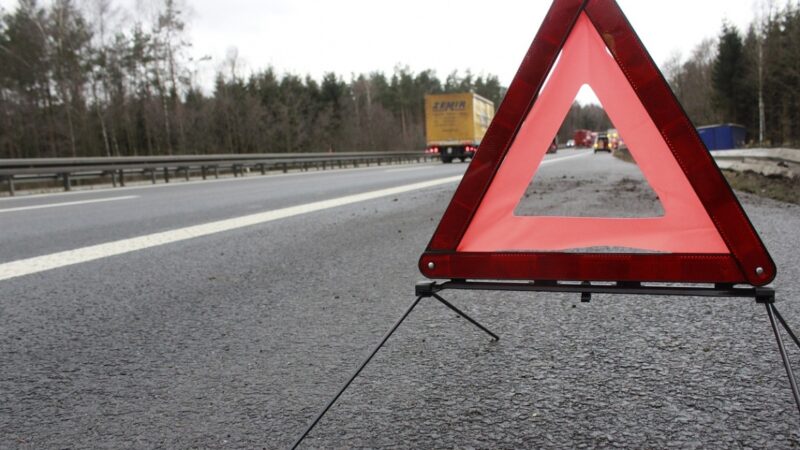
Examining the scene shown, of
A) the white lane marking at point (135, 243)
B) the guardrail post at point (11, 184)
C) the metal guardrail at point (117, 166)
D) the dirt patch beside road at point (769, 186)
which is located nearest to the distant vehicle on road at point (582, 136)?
the dirt patch beside road at point (769, 186)

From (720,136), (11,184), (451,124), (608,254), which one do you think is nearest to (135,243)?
(608,254)

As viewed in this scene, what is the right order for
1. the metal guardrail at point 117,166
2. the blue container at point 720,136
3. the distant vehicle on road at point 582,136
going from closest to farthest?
the distant vehicle on road at point 582,136, the metal guardrail at point 117,166, the blue container at point 720,136

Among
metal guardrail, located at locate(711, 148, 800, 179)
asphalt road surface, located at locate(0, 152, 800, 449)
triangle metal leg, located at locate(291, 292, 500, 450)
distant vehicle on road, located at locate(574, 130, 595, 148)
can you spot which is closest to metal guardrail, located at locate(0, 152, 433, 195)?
asphalt road surface, located at locate(0, 152, 800, 449)

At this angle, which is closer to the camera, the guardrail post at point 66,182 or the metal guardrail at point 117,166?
the metal guardrail at point 117,166

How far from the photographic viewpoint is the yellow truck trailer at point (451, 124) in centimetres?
3294

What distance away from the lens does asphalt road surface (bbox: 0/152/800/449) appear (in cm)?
162

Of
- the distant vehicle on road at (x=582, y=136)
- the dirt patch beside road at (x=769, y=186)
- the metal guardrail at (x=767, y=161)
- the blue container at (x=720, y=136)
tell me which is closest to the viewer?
the distant vehicle on road at (x=582, y=136)

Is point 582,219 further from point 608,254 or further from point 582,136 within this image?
point 582,136

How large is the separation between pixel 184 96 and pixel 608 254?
5593cm

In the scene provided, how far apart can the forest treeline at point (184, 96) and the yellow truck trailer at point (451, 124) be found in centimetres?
1285

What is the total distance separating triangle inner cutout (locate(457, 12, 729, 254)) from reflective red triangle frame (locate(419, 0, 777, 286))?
30 mm

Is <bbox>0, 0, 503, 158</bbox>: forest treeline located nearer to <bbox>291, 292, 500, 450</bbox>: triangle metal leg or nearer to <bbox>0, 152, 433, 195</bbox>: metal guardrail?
<bbox>0, 152, 433, 195</bbox>: metal guardrail

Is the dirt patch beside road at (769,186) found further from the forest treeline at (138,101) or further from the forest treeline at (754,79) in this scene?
the forest treeline at (138,101)

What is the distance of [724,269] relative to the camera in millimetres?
1479
